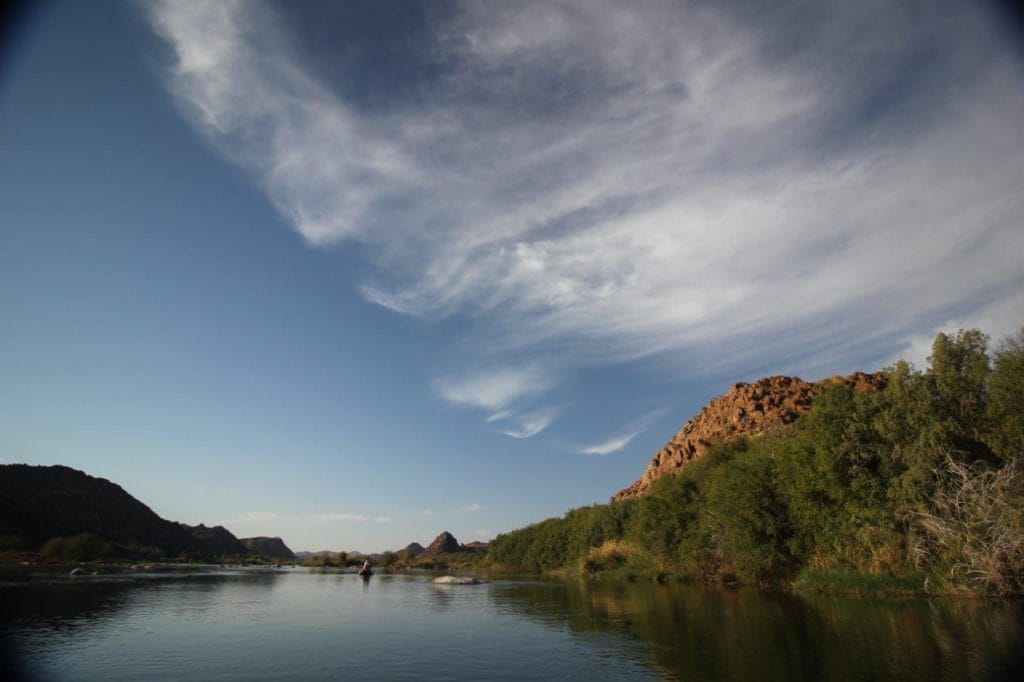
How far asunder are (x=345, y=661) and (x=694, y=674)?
1304 centimetres

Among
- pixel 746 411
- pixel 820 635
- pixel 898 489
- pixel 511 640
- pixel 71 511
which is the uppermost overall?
pixel 746 411

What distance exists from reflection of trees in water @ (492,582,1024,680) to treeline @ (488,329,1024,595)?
3566mm

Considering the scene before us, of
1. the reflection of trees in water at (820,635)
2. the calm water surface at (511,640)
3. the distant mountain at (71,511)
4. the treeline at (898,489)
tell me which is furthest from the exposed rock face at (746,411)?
the distant mountain at (71,511)

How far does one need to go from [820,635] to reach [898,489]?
20.2 m

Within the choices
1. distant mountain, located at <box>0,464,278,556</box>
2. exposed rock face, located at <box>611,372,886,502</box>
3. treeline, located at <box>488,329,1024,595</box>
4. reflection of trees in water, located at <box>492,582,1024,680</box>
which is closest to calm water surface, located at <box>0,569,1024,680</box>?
reflection of trees in water, located at <box>492,582,1024,680</box>

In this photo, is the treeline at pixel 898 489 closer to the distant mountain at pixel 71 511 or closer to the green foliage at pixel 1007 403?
the green foliage at pixel 1007 403

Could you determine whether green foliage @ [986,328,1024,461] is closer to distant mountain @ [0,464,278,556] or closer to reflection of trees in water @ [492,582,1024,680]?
reflection of trees in water @ [492,582,1024,680]

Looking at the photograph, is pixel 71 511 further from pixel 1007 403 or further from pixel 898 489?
pixel 1007 403

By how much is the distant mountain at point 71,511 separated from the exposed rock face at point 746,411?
14398 centimetres

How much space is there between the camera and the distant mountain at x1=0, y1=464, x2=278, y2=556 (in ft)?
370

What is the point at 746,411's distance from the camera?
554ft

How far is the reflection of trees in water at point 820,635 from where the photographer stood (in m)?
17.0

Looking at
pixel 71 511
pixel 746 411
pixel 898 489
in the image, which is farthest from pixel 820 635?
pixel 71 511

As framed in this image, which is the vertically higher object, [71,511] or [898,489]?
[71,511]
